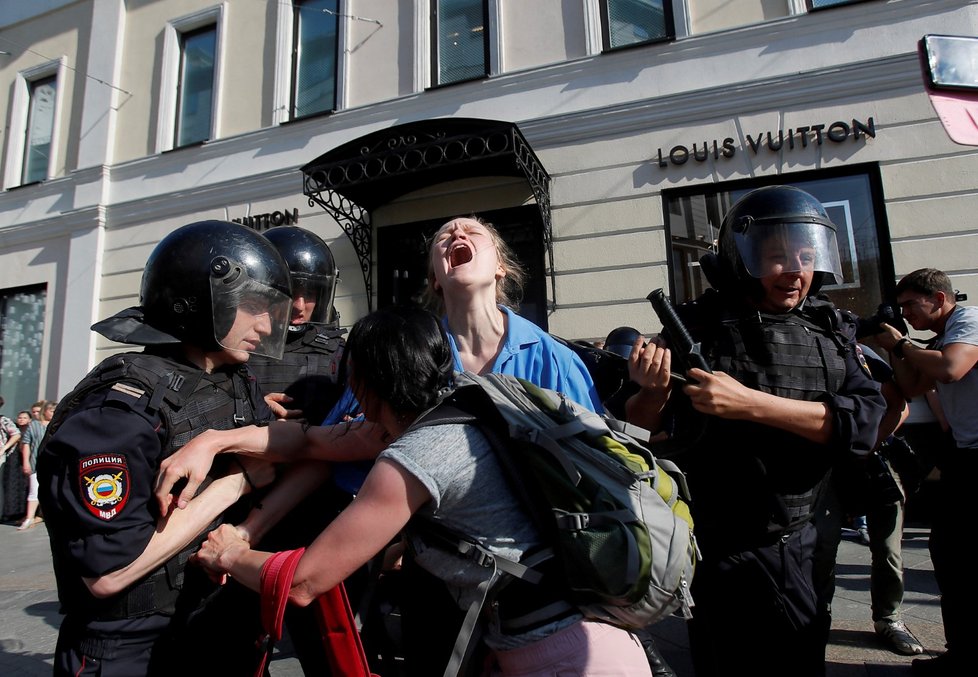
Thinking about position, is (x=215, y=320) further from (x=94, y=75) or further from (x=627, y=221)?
(x=94, y=75)

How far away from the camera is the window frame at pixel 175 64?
927cm

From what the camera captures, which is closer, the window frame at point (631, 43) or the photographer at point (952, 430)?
the photographer at point (952, 430)

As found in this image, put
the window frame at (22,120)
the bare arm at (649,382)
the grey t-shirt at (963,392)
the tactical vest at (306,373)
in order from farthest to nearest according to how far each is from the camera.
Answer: the window frame at (22,120) → the grey t-shirt at (963,392) → the tactical vest at (306,373) → the bare arm at (649,382)

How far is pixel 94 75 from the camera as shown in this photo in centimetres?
1005

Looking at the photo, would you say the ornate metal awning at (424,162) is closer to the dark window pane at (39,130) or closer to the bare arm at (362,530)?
the bare arm at (362,530)

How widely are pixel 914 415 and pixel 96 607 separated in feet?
22.6

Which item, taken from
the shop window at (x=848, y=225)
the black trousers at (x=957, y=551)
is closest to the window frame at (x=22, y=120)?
the shop window at (x=848, y=225)

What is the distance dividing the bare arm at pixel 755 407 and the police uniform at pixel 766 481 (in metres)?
0.07

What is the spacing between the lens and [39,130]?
10797 mm

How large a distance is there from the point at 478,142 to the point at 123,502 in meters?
6.15

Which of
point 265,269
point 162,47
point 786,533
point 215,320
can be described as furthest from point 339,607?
point 162,47

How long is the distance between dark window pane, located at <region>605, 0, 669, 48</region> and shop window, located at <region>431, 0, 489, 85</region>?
171 cm

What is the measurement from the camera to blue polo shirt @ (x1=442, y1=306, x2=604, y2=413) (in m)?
1.88

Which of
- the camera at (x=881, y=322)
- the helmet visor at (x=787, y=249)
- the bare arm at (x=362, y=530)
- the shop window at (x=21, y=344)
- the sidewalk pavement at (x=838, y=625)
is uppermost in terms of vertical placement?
the shop window at (x=21, y=344)
